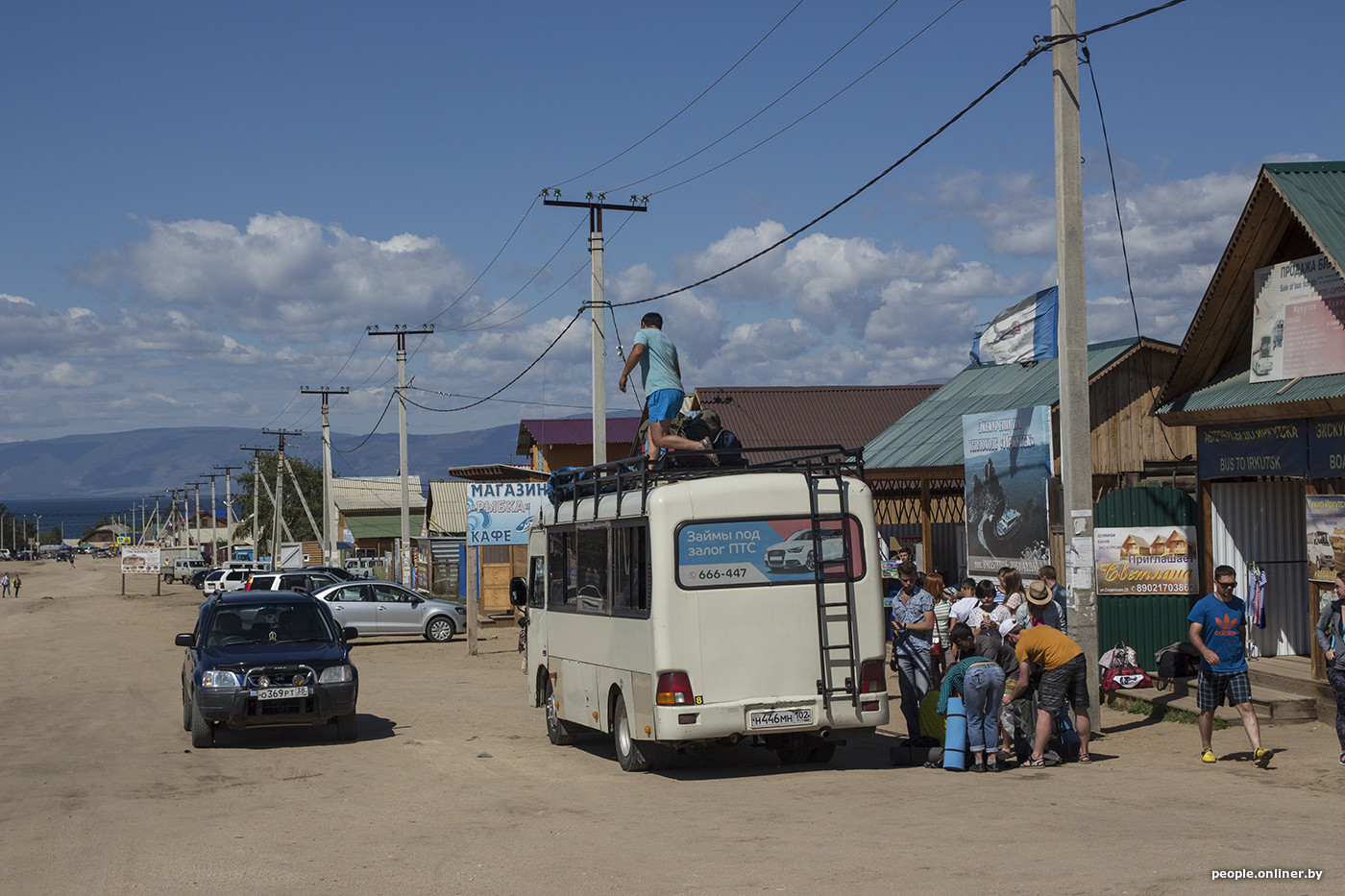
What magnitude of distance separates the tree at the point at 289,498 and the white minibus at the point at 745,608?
100204 mm

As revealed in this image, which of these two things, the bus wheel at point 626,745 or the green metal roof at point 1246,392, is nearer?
the bus wheel at point 626,745

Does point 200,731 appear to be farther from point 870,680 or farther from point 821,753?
point 870,680

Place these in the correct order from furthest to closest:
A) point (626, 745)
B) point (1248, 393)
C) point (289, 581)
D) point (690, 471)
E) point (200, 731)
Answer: point (289, 581)
point (1248, 393)
point (200, 731)
point (626, 745)
point (690, 471)

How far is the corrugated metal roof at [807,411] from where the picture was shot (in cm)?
3894

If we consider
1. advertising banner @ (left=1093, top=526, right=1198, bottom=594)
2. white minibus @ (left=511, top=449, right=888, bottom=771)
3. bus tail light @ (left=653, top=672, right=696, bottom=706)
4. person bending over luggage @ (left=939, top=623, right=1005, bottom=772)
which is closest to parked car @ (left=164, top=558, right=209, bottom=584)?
advertising banner @ (left=1093, top=526, right=1198, bottom=594)

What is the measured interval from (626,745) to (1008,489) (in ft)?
27.7

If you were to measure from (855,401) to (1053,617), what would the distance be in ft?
90.5

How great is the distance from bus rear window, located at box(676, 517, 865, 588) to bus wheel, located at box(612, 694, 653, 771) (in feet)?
5.63

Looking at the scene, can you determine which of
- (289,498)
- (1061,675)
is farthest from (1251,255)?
(289,498)

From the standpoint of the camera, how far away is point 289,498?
118812 millimetres

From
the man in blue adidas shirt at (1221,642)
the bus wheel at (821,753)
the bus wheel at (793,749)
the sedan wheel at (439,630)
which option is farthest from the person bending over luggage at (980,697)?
the sedan wheel at (439,630)

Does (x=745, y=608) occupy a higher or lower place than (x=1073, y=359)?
lower

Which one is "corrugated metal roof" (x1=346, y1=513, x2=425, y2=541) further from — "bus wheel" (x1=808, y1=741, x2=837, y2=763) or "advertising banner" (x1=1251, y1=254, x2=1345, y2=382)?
"bus wheel" (x1=808, y1=741, x2=837, y2=763)

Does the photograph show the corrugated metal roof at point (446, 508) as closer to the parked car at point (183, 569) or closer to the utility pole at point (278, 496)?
the utility pole at point (278, 496)
